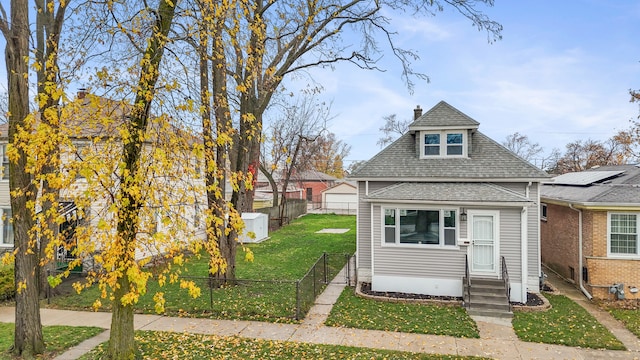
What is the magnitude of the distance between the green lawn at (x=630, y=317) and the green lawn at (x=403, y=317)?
400cm

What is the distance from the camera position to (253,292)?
12484mm

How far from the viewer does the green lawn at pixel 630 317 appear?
962 centimetres

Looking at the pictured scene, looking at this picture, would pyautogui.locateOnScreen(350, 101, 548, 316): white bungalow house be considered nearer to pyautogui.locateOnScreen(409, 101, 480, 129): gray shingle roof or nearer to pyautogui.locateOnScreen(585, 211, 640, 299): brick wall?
pyautogui.locateOnScreen(409, 101, 480, 129): gray shingle roof

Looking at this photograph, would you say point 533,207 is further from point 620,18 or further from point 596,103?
point 596,103

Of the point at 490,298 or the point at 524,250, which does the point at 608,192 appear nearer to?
the point at 524,250

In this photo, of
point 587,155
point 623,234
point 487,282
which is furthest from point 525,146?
point 487,282

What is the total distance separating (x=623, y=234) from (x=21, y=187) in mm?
16678

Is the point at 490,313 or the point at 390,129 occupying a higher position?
the point at 390,129

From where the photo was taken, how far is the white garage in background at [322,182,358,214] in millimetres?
45500

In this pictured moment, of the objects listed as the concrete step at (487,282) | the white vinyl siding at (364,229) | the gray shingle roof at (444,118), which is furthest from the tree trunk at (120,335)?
the gray shingle roof at (444,118)

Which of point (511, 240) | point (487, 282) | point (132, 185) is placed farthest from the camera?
point (511, 240)

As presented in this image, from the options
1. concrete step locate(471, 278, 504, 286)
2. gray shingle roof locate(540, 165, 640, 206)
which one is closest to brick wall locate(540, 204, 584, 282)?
gray shingle roof locate(540, 165, 640, 206)

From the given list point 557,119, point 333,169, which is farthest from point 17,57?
point 333,169

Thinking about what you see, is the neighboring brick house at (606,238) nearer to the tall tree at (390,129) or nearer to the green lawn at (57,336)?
the green lawn at (57,336)
